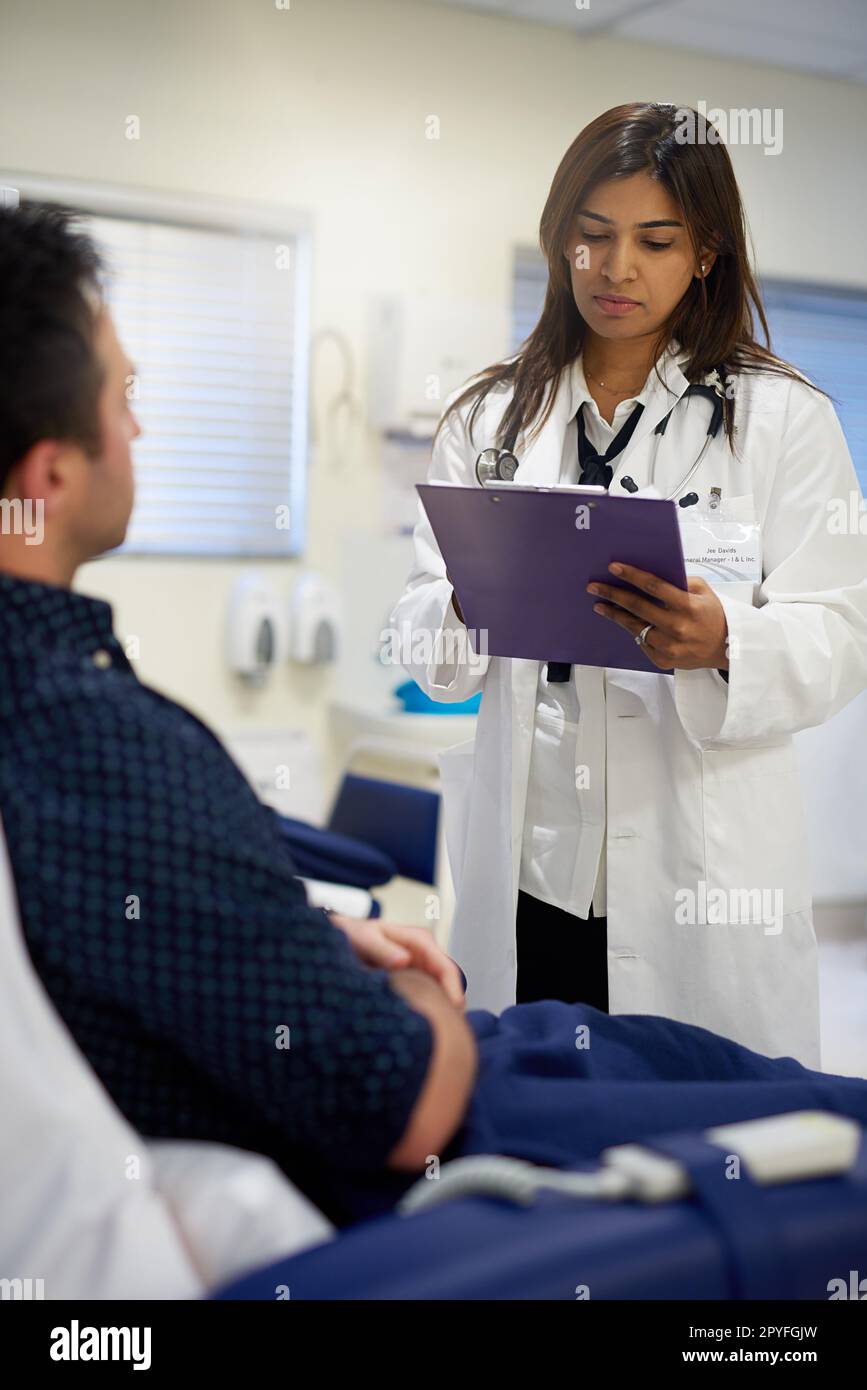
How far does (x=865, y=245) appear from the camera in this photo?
438 cm

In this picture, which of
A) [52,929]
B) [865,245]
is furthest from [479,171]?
[52,929]

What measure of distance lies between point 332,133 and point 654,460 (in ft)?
8.17

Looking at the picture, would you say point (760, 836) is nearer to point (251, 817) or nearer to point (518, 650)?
point (518, 650)

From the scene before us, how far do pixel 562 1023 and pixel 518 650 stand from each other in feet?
1.59

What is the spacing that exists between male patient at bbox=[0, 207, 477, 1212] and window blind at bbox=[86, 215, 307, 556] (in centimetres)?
278

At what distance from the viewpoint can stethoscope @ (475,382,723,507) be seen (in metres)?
1.66

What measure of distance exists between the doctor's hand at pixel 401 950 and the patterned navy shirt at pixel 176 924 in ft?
0.73

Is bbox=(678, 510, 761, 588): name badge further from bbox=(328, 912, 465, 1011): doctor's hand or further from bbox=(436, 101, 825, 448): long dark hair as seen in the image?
bbox=(328, 912, 465, 1011): doctor's hand

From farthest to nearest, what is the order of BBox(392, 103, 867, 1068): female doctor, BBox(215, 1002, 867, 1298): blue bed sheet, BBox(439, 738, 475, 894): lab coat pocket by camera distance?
BBox(439, 738, 475, 894): lab coat pocket < BBox(392, 103, 867, 1068): female doctor < BBox(215, 1002, 867, 1298): blue bed sheet

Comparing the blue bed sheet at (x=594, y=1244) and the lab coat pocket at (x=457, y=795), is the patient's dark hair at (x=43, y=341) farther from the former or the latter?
the lab coat pocket at (x=457, y=795)

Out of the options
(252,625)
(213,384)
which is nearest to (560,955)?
(252,625)

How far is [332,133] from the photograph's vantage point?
12.3 ft

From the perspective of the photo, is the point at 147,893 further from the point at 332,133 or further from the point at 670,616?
the point at 332,133

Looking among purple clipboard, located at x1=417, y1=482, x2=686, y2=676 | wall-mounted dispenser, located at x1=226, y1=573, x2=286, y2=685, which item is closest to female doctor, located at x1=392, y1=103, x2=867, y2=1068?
purple clipboard, located at x1=417, y1=482, x2=686, y2=676
